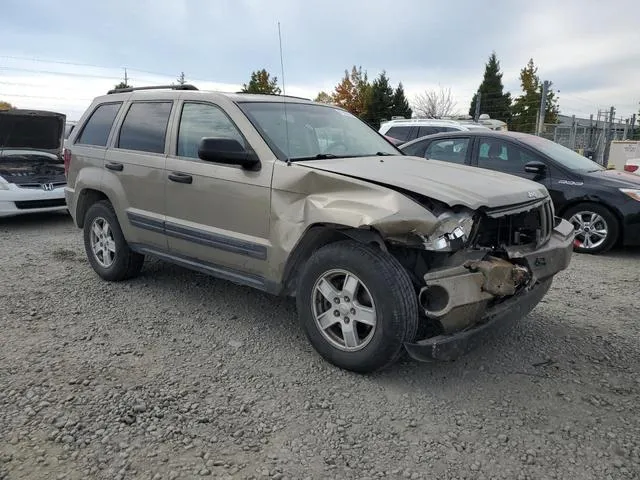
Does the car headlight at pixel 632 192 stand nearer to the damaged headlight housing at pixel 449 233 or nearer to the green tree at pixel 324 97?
the damaged headlight housing at pixel 449 233

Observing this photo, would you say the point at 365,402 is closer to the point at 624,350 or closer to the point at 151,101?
the point at 624,350

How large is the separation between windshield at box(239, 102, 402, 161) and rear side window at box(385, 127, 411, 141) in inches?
265

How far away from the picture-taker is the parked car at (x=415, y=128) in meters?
11.1

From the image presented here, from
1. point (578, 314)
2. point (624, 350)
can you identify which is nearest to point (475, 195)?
point (624, 350)

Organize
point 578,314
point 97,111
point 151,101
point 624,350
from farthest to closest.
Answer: point 97,111 < point 151,101 < point 578,314 < point 624,350

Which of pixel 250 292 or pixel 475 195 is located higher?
pixel 475 195

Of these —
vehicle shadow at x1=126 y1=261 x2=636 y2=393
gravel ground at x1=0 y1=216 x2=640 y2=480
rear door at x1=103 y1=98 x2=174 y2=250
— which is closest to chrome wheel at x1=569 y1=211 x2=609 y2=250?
gravel ground at x1=0 y1=216 x2=640 y2=480

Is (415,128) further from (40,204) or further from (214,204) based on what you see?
(214,204)

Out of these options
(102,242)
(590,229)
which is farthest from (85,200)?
(590,229)

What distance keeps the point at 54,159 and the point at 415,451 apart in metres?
8.79

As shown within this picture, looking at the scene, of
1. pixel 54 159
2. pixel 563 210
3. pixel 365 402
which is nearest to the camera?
pixel 365 402

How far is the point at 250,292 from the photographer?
16.1 ft

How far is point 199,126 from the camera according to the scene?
13.9 feet

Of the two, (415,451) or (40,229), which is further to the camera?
(40,229)
